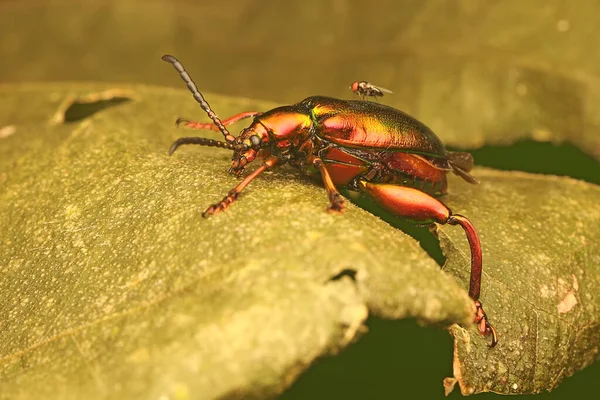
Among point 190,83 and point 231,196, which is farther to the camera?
point 190,83

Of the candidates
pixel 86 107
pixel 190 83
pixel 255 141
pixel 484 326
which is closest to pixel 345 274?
pixel 484 326

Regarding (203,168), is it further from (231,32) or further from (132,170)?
(231,32)

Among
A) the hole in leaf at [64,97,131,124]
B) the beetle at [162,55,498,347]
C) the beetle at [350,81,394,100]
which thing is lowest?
the hole in leaf at [64,97,131,124]

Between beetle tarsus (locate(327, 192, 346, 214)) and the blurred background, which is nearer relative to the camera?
beetle tarsus (locate(327, 192, 346, 214))

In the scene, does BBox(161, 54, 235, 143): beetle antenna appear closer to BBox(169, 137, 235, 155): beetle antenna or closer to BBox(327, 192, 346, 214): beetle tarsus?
BBox(169, 137, 235, 155): beetle antenna

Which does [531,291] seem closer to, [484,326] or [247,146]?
[484,326]

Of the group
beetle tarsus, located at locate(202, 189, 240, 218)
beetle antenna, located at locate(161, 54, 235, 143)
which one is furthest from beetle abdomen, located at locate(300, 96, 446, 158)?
beetle tarsus, located at locate(202, 189, 240, 218)

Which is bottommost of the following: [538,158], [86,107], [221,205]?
[538,158]

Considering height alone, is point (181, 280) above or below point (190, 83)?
below
